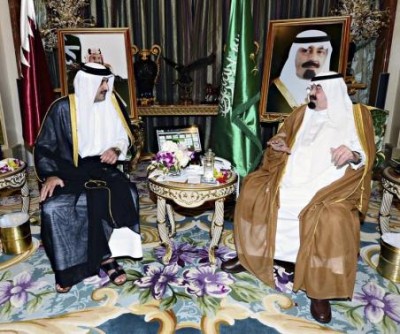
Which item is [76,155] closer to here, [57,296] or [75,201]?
[75,201]

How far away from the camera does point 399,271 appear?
110 inches

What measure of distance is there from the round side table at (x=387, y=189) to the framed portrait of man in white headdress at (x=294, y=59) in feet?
4.47

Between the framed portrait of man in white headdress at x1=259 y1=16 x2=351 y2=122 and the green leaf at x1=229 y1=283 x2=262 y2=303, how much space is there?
209 cm

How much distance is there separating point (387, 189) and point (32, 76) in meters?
3.76

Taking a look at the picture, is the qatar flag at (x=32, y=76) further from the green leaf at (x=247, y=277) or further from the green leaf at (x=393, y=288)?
the green leaf at (x=393, y=288)

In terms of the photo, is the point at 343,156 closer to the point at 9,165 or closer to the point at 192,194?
the point at 192,194

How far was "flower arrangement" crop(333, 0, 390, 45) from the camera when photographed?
461cm

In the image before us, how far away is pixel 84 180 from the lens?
9.36ft

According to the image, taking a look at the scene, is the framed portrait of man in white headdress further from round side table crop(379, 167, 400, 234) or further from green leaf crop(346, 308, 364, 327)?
green leaf crop(346, 308, 364, 327)

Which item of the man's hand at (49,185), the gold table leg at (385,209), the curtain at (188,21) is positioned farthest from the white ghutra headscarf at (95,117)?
the gold table leg at (385,209)

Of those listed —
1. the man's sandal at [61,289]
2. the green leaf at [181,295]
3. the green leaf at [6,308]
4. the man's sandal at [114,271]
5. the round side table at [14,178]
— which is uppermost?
the round side table at [14,178]

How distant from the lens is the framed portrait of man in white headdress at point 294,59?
398cm

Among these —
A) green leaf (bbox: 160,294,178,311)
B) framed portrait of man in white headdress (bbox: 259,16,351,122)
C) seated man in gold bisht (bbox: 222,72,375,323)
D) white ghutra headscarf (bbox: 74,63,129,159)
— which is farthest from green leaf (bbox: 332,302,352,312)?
framed portrait of man in white headdress (bbox: 259,16,351,122)

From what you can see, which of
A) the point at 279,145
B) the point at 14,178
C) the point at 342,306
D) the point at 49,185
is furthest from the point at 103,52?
the point at 342,306
